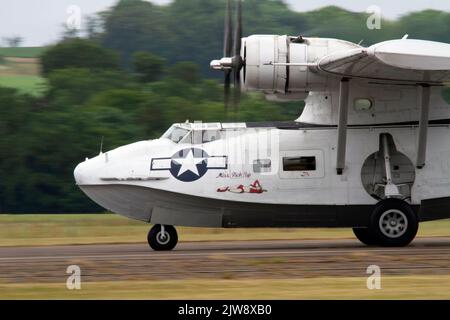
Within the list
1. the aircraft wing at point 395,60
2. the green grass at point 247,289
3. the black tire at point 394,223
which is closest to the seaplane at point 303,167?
the black tire at point 394,223

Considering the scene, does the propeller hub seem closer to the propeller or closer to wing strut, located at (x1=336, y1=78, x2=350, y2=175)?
the propeller

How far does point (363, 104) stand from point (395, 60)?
292cm

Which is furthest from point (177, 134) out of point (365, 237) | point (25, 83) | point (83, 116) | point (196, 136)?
point (25, 83)

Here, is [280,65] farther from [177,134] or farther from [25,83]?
[25,83]

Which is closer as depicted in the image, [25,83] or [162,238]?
[162,238]

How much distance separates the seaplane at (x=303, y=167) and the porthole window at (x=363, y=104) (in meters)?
0.02

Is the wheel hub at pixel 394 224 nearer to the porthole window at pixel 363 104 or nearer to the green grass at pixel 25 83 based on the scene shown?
the porthole window at pixel 363 104

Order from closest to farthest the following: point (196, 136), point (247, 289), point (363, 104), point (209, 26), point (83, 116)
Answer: point (247, 289) < point (363, 104) < point (196, 136) < point (83, 116) < point (209, 26)

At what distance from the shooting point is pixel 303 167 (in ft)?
72.5

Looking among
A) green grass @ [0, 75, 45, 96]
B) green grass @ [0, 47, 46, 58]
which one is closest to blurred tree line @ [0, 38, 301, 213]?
green grass @ [0, 75, 45, 96]

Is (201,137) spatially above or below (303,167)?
above

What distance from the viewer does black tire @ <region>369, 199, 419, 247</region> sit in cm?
2164

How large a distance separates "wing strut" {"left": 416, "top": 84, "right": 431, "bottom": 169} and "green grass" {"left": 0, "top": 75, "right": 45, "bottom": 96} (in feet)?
121
